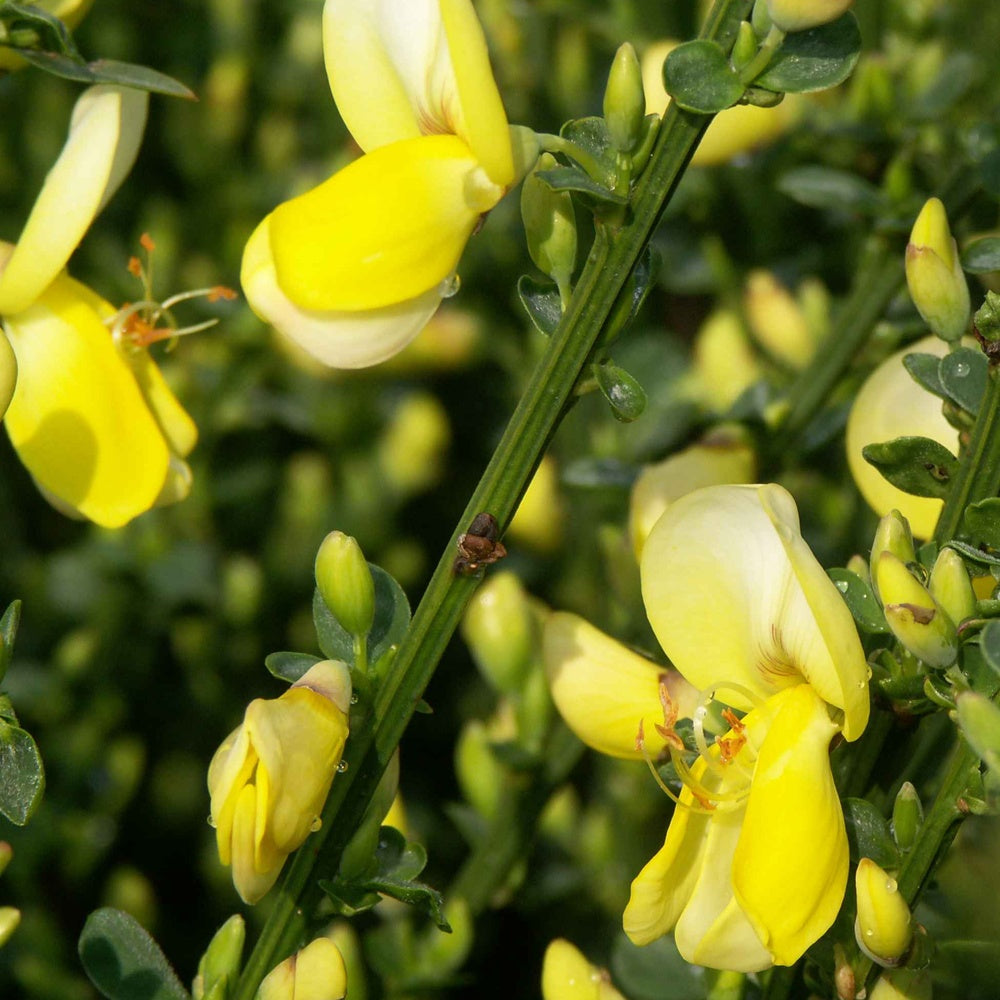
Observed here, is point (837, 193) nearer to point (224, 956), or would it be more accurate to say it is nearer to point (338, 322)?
point (338, 322)

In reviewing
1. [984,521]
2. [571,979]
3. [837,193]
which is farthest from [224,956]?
[837,193]

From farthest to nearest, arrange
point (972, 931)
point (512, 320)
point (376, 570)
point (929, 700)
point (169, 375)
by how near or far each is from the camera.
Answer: point (512, 320)
point (169, 375)
point (972, 931)
point (376, 570)
point (929, 700)

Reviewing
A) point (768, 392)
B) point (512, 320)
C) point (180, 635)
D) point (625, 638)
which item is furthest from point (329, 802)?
point (512, 320)

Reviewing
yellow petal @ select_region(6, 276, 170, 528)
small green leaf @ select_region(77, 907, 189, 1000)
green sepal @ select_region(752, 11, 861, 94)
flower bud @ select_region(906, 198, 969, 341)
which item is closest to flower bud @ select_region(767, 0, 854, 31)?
green sepal @ select_region(752, 11, 861, 94)

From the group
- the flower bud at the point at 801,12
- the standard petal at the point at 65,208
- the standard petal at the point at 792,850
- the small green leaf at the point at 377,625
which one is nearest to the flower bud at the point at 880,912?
the standard petal at the point at 792,850

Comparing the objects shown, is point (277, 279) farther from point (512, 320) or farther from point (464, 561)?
point (512, 320)

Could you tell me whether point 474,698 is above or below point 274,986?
below
